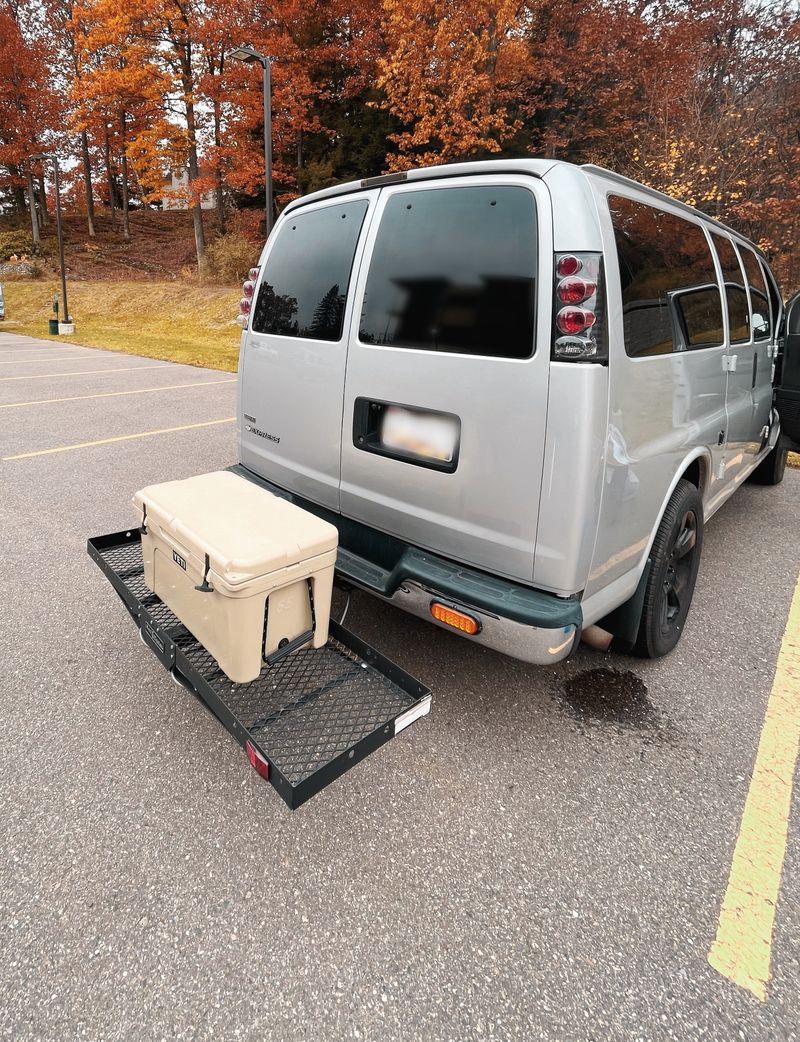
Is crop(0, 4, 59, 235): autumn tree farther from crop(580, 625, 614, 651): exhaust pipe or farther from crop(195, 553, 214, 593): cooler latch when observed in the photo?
crop(580, 625, 614, 651): exhaust pipe

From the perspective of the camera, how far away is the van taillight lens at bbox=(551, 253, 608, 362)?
6.49 feet

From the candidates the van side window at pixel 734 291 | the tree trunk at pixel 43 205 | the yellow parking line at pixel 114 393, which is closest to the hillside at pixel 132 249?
the tree trunk at pixel 43 205

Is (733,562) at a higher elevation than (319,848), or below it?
higher

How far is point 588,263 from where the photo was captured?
198cm

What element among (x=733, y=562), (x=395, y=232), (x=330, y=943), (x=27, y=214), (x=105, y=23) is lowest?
(x=330, y=943)

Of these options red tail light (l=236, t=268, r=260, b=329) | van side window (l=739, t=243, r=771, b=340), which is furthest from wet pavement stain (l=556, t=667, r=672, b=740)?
red tail light (l=236, t=268, r=260, b=329)

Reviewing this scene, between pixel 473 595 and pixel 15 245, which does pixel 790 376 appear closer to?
pixel 473 595

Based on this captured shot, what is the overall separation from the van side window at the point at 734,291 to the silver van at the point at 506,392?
14 centimetres

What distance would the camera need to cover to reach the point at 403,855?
6.44 feet

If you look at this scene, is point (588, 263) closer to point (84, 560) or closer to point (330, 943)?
point (330, 943)

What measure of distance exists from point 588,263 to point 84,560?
3411 millimetres

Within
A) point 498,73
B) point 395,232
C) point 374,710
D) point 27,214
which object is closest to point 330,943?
point 374,710

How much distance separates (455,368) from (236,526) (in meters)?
0.99

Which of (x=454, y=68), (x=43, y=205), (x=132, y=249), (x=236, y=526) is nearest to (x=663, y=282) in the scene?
(x=236, y=526)
